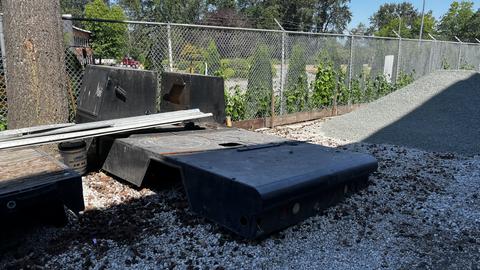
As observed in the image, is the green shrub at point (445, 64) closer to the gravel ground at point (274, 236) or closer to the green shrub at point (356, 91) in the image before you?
the green shrub at point (356, 91)

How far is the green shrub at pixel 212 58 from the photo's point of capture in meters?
7.41

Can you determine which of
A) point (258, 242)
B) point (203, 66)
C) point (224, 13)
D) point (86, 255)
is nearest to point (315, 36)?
point (203, 66)

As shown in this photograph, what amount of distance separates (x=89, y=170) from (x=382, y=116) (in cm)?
668

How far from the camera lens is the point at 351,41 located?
10422mm

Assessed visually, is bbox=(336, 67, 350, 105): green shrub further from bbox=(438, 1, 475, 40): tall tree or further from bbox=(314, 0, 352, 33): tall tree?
bbox=(314, 0, 352, 33): tall tree

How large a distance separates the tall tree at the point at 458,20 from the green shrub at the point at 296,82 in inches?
1798

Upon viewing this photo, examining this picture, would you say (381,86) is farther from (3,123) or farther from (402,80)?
(3,123)

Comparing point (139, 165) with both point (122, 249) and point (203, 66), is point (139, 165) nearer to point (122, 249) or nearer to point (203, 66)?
point (122, 249)

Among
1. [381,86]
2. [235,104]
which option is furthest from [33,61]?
[381,86]

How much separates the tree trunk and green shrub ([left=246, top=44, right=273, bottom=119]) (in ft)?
14.0

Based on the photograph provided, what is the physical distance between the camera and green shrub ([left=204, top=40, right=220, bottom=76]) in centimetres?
741

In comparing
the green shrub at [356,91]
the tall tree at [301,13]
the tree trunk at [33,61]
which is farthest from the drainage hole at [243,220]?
the tall tree at [301,13]

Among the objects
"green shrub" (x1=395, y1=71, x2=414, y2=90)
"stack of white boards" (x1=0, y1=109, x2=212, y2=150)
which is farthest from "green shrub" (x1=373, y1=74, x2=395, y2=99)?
"stack of white boards" (x1=0, y1=109, x2=212, y2=150)

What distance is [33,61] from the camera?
14.7ft
